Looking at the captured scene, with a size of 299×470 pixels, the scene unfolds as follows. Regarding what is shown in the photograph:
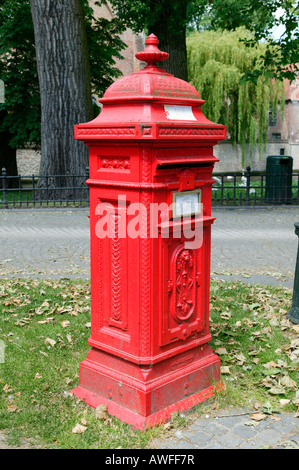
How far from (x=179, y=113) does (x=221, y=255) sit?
5.09 metres

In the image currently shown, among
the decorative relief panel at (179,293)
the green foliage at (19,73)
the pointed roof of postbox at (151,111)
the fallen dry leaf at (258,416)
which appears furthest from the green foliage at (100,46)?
the fallen dry leaf at (258,416)

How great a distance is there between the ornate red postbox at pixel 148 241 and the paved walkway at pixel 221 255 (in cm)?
31

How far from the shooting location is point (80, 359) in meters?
4.12

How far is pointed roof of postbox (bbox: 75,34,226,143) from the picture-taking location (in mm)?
2898

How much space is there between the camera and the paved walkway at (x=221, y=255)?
10.1ft

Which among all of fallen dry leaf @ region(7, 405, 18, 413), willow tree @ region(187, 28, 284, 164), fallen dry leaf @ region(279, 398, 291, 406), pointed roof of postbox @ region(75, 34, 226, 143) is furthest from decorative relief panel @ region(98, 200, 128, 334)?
willow tree @ region(187, 28, 284, 164)

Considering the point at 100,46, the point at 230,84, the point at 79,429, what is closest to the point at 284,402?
the point at 79,429

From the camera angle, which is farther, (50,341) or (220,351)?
(50,341)

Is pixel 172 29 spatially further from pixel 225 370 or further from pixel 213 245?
pixel 225 370

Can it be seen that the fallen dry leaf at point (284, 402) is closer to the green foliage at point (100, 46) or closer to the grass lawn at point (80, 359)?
the grass lawn at point (80, 359)

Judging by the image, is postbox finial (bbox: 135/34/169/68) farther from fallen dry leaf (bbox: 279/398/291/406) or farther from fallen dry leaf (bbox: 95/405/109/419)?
fallen dry leaf (bbox: 279/398/291/406)
